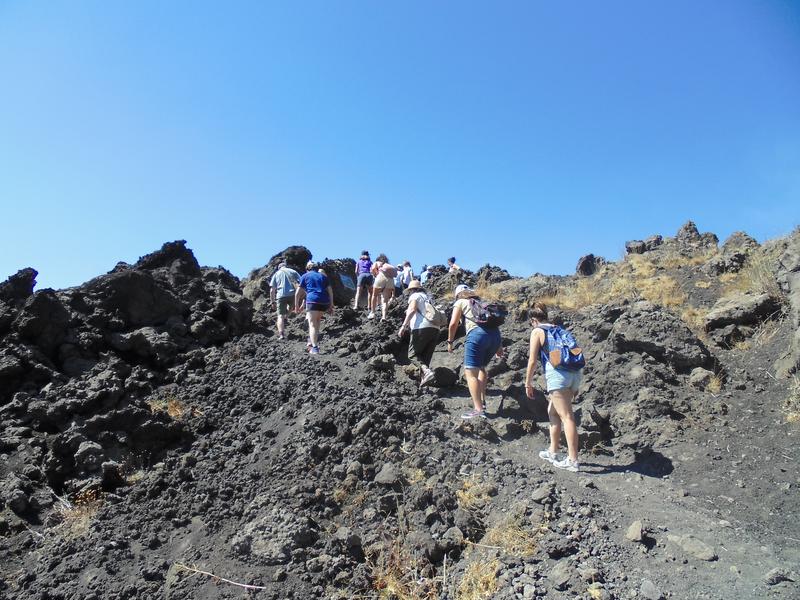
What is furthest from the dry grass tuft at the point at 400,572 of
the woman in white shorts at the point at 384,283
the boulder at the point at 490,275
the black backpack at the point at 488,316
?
the boulder at the point at 490,275

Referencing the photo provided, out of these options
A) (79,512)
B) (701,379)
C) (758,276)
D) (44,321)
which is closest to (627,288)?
(758,276)

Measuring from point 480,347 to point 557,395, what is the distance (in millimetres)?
1341

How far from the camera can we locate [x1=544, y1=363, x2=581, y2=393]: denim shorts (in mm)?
5598

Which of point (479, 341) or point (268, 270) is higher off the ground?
point (268, 270)

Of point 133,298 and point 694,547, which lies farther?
point 133,298

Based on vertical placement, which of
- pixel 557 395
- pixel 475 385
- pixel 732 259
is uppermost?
pixel 732 259

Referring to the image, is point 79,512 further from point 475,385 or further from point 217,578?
point 475,385

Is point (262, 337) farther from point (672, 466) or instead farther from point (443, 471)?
point (672, 466)

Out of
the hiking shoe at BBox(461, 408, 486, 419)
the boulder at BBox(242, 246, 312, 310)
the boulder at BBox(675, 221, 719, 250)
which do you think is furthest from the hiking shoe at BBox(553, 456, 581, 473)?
the boulder at BBox(675, 221, 719, 250)

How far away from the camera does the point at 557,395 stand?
221 inches

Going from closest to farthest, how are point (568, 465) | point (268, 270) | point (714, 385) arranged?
point (568, 465) → point (714, 385) → point (268, 270)

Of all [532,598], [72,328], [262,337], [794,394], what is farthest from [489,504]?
[72,328]

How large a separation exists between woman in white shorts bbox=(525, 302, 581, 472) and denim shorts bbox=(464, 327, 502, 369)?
0.80 meters

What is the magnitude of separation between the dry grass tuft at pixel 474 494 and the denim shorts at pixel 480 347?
1641mm
